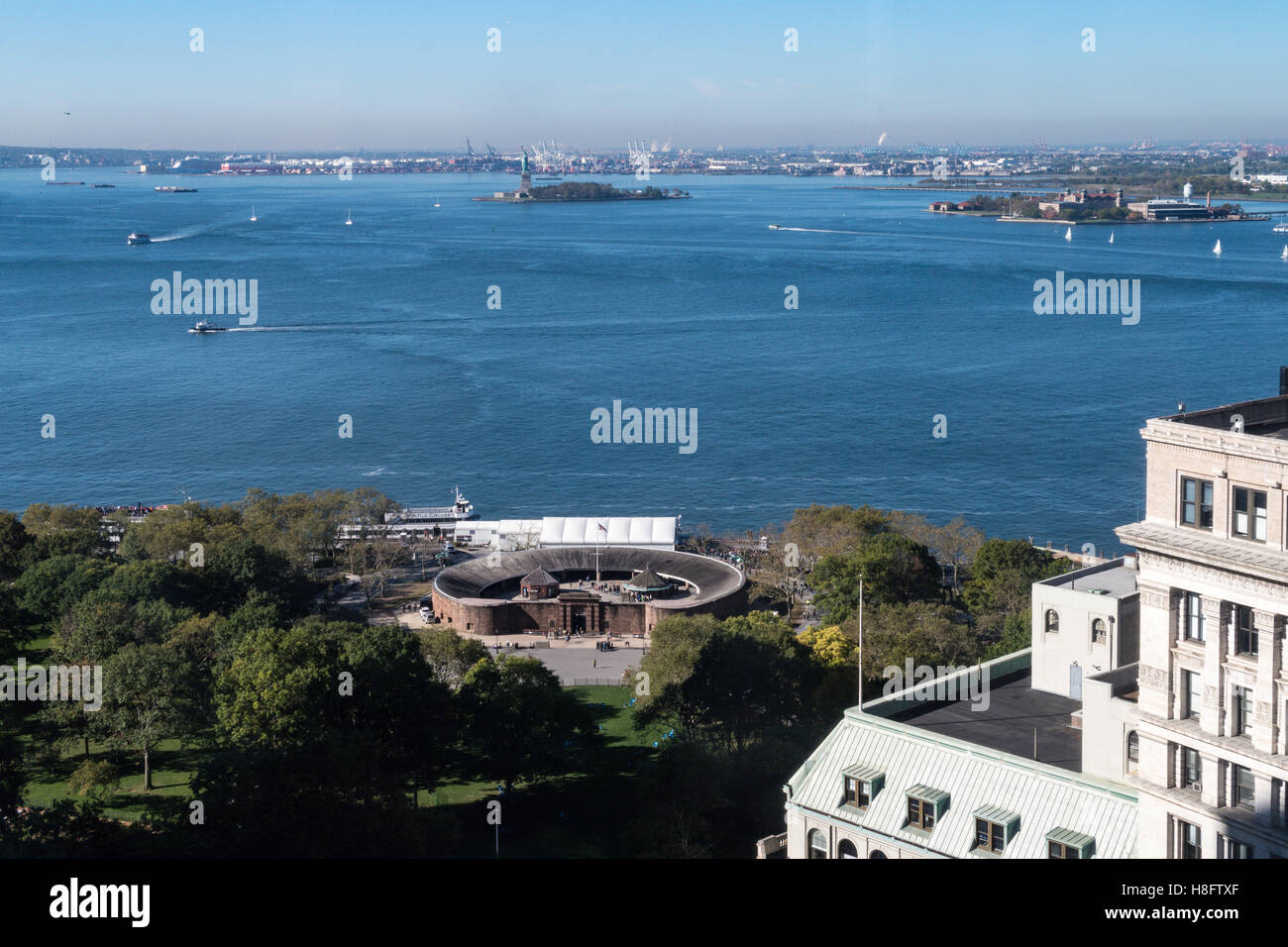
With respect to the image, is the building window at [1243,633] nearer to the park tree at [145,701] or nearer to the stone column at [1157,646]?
the stone column at [1157,646]

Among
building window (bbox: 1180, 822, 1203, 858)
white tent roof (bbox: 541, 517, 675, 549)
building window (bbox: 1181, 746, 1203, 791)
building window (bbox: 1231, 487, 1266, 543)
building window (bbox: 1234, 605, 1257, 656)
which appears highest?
building window (bbox: 1231, 487, 1266, 543)

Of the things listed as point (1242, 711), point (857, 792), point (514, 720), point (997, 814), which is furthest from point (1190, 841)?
point (514, 720)

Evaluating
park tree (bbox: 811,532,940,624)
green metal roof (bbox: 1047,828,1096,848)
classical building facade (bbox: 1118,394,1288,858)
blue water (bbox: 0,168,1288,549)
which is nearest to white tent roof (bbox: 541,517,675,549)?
blue water (bbox: 0,168,1288,549)

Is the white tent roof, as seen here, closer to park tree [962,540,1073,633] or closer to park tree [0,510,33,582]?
park tree [962,540,1073,633]

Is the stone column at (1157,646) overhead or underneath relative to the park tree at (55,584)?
overhead

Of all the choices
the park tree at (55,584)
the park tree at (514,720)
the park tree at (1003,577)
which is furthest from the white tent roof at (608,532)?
the park tree at (514,720)

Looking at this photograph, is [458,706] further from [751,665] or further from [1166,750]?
[1166,750]
